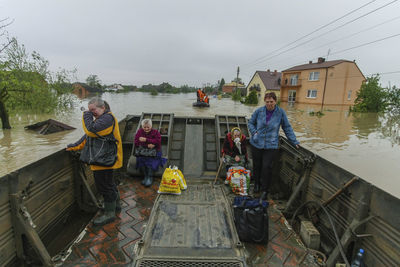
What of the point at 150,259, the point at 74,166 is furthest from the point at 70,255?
the point at 74,166

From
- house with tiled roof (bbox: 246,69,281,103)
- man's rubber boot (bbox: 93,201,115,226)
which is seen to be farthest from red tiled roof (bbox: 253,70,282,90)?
man's rubber boot (bbox: 93,201,115,226)

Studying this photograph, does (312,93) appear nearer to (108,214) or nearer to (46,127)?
(46,127)

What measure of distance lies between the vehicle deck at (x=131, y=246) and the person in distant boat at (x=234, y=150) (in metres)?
1.16

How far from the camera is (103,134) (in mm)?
2697

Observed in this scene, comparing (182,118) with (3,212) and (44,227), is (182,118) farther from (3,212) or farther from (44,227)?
(3,212)

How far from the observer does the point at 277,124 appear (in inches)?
139

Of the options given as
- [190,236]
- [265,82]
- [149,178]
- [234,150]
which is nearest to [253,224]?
[190,236]

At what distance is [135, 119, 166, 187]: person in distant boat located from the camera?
4.15 meters

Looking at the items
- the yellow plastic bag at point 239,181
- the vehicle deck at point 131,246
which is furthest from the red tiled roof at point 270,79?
the vehicle deck at point 131,246

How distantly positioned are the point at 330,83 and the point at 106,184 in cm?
3255

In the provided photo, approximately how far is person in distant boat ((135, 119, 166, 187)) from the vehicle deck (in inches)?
38.8

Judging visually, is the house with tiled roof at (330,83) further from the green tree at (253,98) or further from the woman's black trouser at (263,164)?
the woman's black trouser at (263,164)

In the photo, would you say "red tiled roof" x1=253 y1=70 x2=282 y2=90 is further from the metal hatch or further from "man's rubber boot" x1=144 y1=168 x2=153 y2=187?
the metal hatch

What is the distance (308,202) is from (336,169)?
687 millimetres
